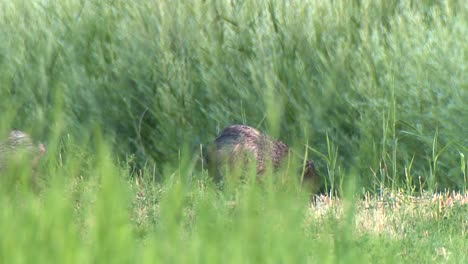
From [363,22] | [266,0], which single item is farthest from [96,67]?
[363,22]

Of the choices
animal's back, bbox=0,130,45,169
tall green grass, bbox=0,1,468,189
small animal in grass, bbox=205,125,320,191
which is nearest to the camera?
animal's back, bbox=0,130,45,169

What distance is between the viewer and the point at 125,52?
7.95 metres

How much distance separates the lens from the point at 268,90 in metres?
7.09

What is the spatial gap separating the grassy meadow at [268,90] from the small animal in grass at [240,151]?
0.48 ft

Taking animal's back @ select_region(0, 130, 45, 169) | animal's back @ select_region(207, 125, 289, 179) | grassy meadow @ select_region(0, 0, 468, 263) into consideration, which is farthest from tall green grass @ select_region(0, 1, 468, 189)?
animal's back @ select_region(0, 130, 45, 169)

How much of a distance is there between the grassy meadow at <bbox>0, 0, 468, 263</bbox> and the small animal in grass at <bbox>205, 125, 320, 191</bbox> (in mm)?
145

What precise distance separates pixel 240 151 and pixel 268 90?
64cm

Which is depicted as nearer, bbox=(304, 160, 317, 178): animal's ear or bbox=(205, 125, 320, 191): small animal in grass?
bbox=(205, 125, 320, 191): small animal in grass

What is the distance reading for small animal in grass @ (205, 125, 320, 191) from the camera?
666cm

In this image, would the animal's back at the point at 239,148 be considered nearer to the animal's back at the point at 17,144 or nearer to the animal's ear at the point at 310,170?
the animal's ear at the point at 310,170

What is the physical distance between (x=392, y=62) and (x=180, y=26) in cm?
185

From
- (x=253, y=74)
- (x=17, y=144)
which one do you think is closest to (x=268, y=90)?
(x=253, y=74)

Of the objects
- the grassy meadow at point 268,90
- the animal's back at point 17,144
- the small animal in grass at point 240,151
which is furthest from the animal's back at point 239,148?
the animal's back at point 17,144

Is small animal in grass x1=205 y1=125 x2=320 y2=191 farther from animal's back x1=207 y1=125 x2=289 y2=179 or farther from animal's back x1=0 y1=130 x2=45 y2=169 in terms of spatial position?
animal's back x1=0 y1=130 x2=45 y2=169
